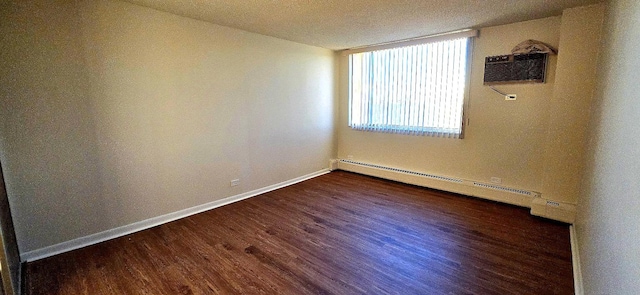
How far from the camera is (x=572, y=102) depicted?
2.95 m

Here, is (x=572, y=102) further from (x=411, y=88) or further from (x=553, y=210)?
(x=411, y=88)

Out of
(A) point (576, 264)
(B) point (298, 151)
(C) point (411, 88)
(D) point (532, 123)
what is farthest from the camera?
(B) point (298, 151)

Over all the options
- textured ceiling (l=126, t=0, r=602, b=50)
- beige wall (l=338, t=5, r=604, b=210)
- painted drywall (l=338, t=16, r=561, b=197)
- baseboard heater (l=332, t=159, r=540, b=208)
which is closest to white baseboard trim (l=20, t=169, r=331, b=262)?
baseboard heater (l=332, t=159, r=540, b=208)

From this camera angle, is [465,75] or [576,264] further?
[465,75]

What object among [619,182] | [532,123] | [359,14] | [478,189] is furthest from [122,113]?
[532,123]

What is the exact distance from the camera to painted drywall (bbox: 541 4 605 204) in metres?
2.80

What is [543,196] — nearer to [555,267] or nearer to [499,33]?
[555,267]

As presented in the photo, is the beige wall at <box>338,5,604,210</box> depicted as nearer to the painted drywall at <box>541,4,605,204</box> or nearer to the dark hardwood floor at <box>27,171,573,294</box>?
the painted drywall at <box>541,4,605,204</box>

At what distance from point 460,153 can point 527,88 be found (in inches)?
46.0

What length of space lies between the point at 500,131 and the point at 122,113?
4.55m

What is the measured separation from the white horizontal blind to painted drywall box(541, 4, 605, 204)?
105cm

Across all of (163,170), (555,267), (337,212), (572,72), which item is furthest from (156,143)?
(572,72)

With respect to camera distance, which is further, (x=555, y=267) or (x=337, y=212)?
(x=337, y=212)

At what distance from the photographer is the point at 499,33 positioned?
11.4 feet
